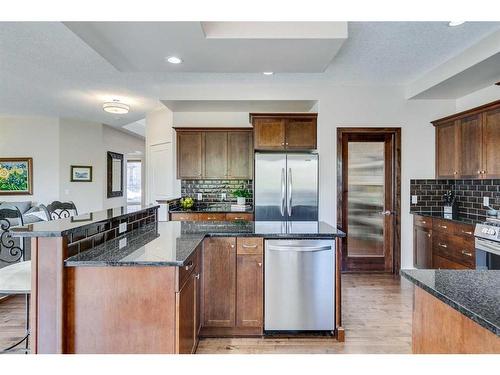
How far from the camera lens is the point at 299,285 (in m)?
2.53

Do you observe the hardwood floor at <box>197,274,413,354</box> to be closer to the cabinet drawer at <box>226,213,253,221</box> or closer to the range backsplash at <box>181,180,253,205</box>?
the cabinet drawer at <box>226,213,253,221</box>

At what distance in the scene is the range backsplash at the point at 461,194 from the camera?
3.82 metres

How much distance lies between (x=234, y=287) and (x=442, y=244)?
2765 mm

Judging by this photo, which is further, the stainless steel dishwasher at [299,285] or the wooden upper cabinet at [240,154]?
the wooden upper cabinet at [240,154]

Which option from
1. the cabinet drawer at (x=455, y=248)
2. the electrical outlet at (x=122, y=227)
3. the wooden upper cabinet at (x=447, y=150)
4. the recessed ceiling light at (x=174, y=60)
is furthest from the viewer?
the wooden upper cabinet at (x=447, y=150)

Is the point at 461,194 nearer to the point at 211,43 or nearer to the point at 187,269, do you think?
the point at 211,43

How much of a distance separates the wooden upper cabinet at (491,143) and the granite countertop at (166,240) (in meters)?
2.08

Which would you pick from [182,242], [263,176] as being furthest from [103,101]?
[182,242]

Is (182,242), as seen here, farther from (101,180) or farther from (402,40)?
(101,180)

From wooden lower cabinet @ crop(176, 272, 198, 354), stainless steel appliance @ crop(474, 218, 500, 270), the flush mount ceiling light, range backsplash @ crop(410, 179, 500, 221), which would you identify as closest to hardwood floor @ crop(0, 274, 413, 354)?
wooden lower cabinet @ crop(176, 272, 198, 354)

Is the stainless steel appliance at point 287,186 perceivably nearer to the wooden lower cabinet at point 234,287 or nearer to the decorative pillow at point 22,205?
the wooden lower cabinet at point 234,287

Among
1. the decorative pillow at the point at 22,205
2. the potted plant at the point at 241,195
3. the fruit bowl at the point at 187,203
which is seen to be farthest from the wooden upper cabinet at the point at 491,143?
the decorative pillow at the point at 22,205

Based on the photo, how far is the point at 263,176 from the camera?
175 inches
